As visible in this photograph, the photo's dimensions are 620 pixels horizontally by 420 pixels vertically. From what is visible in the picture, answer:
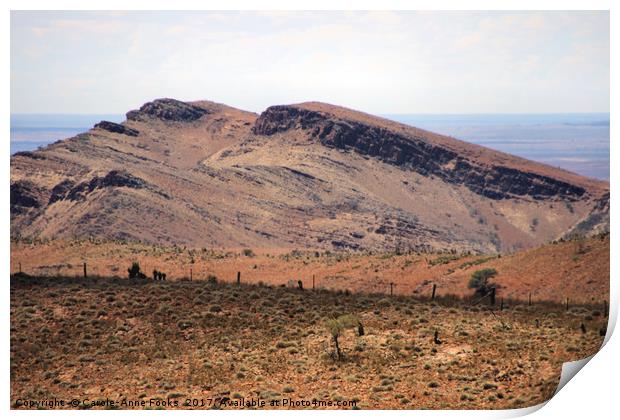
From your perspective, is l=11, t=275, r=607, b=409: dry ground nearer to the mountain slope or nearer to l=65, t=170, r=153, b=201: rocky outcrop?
the mountain slope

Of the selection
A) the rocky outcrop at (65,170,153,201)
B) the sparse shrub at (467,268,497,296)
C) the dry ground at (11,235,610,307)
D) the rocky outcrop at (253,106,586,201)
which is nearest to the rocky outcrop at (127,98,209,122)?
the rocky outcrop at (253,106,586,201)

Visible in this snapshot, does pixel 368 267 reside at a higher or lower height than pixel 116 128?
lower

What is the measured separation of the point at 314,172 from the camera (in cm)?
9188

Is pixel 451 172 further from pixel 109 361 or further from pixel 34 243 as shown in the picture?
pixel 109 361

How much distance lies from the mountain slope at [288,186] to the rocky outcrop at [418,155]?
0.16 meters

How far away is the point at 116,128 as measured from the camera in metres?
100

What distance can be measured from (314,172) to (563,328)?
65513 millimetres

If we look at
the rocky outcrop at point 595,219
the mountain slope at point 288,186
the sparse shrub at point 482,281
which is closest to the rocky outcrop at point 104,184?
the mountain slope at point 288,186

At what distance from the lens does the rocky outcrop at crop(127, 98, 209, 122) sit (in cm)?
11262

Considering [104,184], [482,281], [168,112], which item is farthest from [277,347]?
[168,112]

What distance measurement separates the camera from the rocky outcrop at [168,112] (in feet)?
370

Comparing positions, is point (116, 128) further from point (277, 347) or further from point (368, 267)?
point (277, 347)

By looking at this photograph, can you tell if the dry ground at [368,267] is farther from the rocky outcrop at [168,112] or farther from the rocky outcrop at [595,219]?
the rocky outcrop at [168,112]

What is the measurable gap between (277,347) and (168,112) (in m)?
92.3
